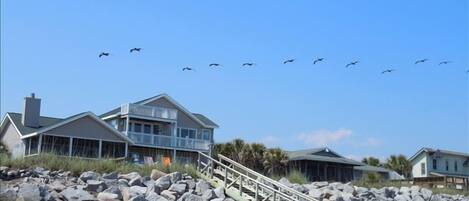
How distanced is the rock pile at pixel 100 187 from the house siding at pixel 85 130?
2493cm

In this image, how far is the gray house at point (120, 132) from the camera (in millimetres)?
45156

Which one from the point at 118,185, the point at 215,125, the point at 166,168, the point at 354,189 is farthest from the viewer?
the point at 215,125

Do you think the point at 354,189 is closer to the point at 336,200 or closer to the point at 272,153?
the point at 336,200

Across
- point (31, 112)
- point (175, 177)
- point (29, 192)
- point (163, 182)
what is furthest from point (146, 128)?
point (29, 192)

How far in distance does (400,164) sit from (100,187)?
193ft

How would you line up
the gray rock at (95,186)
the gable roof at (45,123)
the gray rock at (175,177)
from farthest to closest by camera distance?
the gable roof at (45,123)
the gray rock at (175,177)
the gray rock at (95,186)

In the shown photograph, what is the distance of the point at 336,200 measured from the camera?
74.1 ft

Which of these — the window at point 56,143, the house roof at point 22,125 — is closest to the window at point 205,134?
the house roof at point 22,125

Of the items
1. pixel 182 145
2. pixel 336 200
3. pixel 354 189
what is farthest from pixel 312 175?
pixel 336 200

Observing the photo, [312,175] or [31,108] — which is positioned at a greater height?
[31,108]

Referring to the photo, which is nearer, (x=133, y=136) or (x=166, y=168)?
(x=166, y=168)

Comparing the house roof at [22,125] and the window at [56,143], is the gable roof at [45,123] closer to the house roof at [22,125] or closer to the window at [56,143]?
the house roof at [22,125]

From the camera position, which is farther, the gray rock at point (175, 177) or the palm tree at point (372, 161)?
the palm tree at point (372, 161)

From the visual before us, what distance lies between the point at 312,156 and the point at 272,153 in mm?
8565
